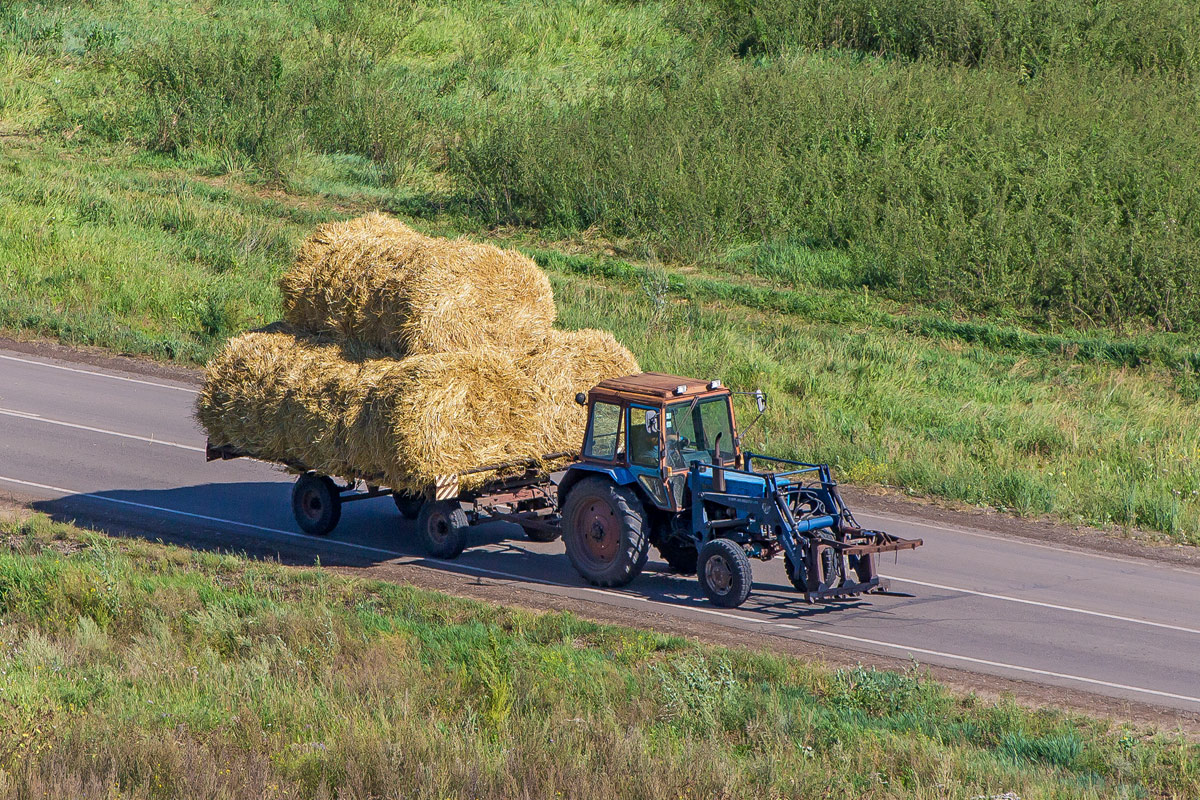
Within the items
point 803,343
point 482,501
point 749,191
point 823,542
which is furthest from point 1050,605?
point 749,191

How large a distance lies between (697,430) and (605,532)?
4.74ft

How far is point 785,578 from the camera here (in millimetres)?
14031

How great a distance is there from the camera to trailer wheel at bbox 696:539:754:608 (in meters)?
12.5

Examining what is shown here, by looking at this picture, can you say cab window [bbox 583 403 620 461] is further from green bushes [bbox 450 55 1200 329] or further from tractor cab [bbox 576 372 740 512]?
green bushes [bbox 450 55 1200 329]

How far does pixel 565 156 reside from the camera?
33281 millimetres

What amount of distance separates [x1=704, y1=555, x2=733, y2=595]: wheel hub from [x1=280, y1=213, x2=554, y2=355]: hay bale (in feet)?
11.7

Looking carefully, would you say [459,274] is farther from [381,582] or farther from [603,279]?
[603,279]

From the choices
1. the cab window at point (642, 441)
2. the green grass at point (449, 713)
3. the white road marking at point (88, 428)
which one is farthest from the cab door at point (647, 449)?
the white road marking at point (88, 428)

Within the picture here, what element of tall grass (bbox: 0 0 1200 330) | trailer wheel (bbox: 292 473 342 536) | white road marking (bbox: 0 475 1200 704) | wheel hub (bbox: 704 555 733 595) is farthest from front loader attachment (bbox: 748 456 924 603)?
tall grass (bbox: 0 0 1200 330)

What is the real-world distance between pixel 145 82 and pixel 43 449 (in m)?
23.6

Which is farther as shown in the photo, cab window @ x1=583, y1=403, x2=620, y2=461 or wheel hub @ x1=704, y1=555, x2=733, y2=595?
cab window @ x1=583, y1=403, x2=620, y2=461

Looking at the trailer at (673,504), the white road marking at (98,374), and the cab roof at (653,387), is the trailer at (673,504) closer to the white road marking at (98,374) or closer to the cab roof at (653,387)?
the cab roof at (653,387)

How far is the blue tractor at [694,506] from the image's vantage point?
41.0 feet

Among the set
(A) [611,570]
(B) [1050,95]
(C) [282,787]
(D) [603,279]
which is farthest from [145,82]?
(C) [282,787]
